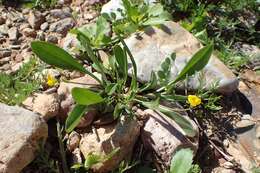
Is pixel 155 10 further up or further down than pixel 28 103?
further up

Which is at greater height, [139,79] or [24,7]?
[24,7]

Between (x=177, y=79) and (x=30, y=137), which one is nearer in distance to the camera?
(x=30, y=137)

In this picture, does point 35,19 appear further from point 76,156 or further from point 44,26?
point 76,156

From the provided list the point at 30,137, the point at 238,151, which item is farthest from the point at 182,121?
the point at 30,137

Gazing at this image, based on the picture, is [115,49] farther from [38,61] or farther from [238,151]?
[238,151]

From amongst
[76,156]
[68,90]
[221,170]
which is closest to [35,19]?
[68,90]

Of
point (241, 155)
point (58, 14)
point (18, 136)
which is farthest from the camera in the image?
point (58, 14)
